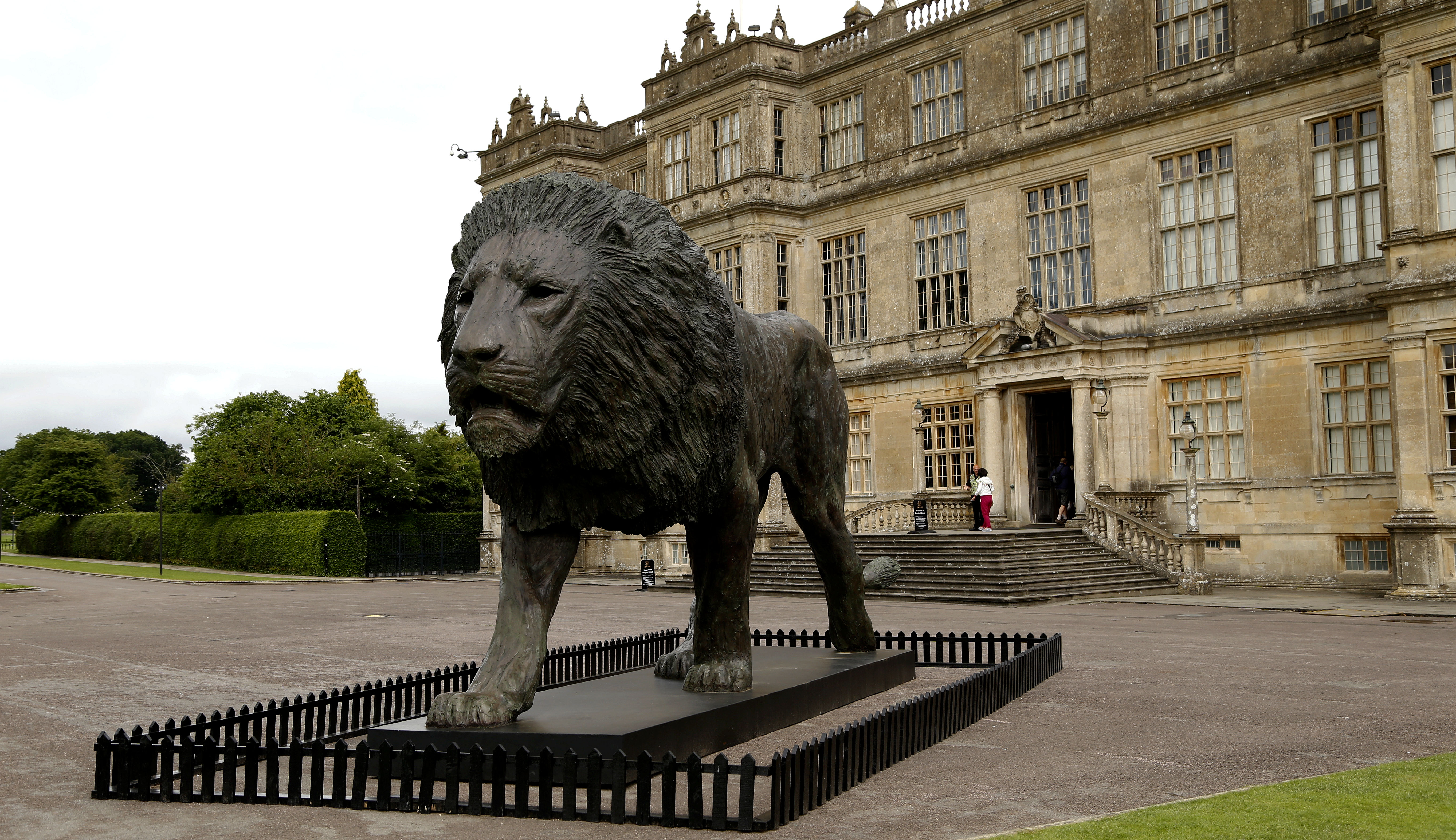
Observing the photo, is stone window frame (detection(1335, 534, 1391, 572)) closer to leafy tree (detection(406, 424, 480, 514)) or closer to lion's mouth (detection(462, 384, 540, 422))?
lion's mouth (detection(462, 384, 540, 422))

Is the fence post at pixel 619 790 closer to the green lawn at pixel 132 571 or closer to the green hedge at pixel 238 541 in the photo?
the green lawn at pixel 132 571

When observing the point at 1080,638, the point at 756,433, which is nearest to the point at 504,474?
the point at 756,433

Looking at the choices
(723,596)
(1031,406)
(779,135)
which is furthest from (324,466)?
(723,596)

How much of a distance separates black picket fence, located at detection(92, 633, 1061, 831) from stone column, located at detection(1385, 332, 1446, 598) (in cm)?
1555

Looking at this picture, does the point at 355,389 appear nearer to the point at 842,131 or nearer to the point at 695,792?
the point at 842,131

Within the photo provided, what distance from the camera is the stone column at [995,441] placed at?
1018 inches

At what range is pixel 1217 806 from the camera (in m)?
5.26

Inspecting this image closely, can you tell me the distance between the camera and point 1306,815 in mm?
5055

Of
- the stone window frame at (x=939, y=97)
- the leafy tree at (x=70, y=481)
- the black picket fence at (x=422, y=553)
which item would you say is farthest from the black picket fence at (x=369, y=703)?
the leafy tree at (x=70, y=481)

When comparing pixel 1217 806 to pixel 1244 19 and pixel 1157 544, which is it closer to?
pixel 1157 544

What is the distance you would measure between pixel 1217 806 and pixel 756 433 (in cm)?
300

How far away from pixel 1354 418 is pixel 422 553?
29.9 metres

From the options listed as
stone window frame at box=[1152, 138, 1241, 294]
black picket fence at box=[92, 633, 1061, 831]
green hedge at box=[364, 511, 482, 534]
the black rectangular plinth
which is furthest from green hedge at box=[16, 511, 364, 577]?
black picket fence at box=[92, 633, 1061, 831]

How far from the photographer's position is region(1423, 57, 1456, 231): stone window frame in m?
18.8
